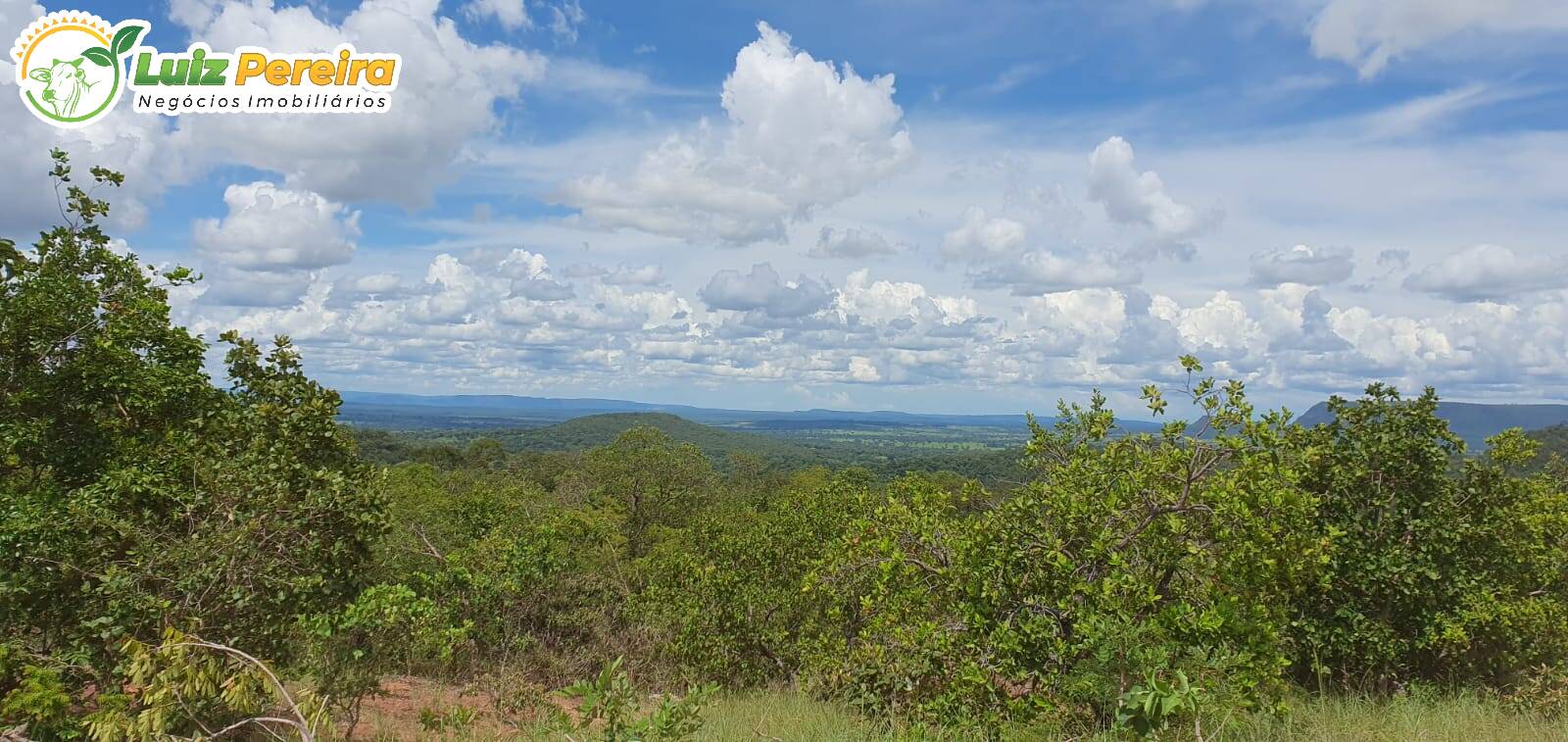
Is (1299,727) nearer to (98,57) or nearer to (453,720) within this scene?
(453,720)

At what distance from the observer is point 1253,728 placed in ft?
23.4

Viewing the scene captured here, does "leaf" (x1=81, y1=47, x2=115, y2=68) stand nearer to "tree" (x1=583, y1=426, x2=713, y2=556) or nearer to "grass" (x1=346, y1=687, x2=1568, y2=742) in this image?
"grass" (x1=346, y1=687, x2=1568, y2=742)

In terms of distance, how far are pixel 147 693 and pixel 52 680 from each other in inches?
95.4

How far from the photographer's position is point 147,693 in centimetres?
632

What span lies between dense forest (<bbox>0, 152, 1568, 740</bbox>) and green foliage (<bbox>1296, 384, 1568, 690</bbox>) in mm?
43

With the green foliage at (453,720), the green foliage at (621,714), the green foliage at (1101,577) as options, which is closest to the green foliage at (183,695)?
the green foliage at (453,720)

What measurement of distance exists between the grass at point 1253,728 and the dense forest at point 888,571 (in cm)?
17

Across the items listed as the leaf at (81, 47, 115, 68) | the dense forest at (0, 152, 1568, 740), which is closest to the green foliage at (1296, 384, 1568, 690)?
the dense forest at (0, 152, 1568, 740)

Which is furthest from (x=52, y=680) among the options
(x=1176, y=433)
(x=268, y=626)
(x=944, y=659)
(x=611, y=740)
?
(x=1176, y=433)

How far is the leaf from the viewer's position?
1345cm

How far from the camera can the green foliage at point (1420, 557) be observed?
11.3 meters

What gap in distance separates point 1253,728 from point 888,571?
3258 millimetres

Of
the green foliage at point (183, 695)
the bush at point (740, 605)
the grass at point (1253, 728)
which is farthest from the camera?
the bush at point (740, 605)

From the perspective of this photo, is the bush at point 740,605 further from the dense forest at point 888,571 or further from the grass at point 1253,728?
the grass at point 1253,728
